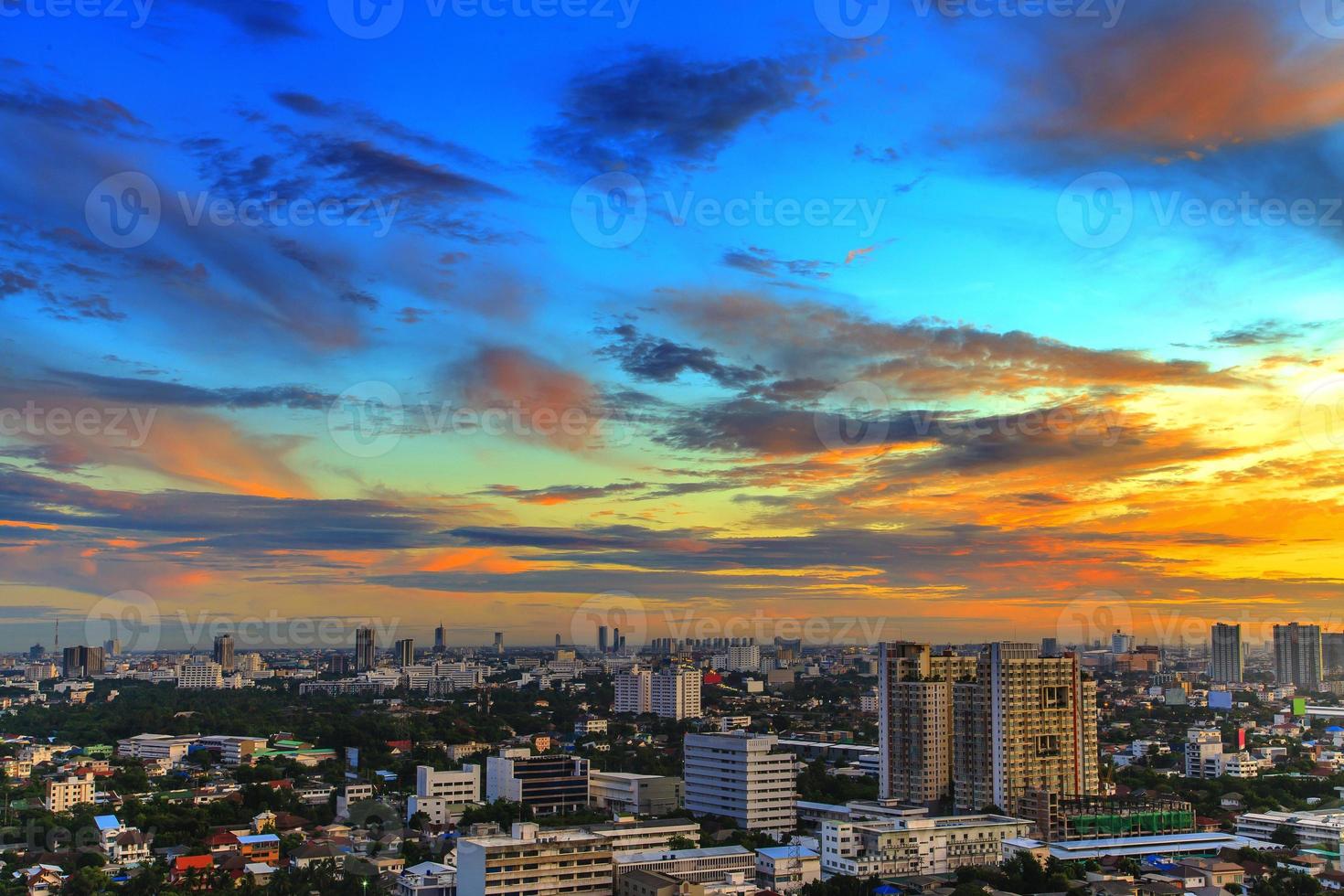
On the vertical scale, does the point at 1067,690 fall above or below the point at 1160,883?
above

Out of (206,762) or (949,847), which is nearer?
(949,847)

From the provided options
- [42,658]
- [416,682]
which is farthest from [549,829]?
[42,658]

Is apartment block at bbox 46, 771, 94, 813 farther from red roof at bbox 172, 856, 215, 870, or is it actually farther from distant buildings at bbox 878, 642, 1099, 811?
distant buildings at bbox 878, 642, 1099, 811

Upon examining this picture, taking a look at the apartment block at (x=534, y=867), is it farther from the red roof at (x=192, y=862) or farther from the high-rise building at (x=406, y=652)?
the high-rise building at (x=406, y=652)

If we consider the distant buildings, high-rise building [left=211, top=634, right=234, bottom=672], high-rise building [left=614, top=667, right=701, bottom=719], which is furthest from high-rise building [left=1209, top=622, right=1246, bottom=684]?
high-rise building [left=211, top=634, right=234, bottom=672]

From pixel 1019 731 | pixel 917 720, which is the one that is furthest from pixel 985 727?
pixel 917 720

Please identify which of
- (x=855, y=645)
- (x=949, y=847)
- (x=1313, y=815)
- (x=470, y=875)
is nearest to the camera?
(x=470, y=875)

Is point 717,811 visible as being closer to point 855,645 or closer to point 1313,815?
point 1313,815
